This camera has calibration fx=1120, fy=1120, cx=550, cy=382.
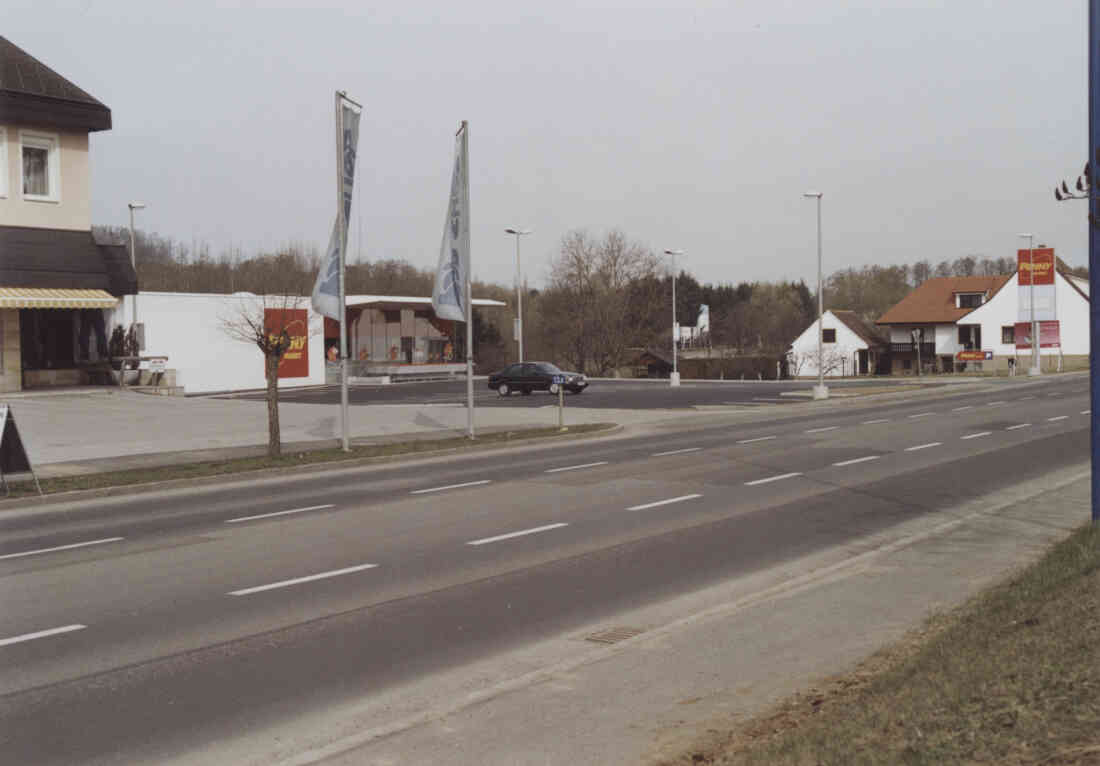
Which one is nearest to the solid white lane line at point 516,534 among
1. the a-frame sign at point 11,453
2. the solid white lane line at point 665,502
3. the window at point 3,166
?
the solid white lane line at point 665,502

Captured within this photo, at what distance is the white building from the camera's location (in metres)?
96.0

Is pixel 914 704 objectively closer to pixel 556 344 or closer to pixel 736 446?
pixel 736 446

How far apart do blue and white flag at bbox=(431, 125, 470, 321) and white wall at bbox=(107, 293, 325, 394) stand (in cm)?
2214

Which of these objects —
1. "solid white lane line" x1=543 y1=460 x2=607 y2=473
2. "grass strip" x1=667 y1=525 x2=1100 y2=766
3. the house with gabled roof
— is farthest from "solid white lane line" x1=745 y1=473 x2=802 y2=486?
the house with gabled roof

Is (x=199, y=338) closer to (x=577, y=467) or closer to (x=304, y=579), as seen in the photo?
(x=577, y=467)

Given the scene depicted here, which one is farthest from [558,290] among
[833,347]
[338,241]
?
[338,241]

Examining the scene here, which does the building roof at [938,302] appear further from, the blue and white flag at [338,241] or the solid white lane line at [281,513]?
the solid white lane line at [281,513]

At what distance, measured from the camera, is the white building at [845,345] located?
96000mm

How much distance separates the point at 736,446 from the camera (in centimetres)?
2373

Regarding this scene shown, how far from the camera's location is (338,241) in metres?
23.2

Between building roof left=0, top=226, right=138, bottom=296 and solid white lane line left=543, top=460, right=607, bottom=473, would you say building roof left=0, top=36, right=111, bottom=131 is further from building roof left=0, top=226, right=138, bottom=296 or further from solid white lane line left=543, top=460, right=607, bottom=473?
solid white lane line left=543, top=460, right=607, bottom=473

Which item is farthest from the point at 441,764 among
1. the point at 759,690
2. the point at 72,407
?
the point at 72,407

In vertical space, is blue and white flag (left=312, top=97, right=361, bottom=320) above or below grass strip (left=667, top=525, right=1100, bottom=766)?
above

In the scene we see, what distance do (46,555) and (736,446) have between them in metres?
15.0
